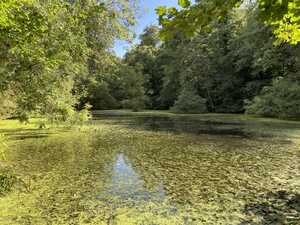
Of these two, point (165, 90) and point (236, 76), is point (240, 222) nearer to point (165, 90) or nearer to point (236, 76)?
point (236, 76)

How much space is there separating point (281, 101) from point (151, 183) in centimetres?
1960

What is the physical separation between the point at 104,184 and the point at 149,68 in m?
45.4

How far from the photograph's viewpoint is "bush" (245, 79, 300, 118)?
78.2ft

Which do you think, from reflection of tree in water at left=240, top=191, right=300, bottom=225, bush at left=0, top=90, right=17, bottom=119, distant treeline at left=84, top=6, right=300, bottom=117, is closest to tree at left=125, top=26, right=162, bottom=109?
distant treeline at left=84, top=6, right=300, bottom=117

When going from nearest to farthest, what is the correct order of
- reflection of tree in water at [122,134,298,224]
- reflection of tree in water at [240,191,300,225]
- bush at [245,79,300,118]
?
reflection of tree in water at [240,191,300,225]
reflection of tree in water at [122,134,298,224]
bush at [245,79,300,118]

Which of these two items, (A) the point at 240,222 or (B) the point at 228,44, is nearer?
(A) the point at 240,222

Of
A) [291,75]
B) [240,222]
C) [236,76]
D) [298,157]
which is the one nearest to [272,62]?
[291,75]

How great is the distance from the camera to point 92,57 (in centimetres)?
2056

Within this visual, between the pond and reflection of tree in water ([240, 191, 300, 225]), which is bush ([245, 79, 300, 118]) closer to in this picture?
the pond

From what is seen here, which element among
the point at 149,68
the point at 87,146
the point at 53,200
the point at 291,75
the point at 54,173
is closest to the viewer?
the point at 53,200

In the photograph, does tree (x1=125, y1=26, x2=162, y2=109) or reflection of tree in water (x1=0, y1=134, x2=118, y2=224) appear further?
tree (x1=125, y1=26, x2=162, y2=109)

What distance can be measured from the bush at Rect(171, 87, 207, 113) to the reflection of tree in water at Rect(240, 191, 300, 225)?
98.2 ft

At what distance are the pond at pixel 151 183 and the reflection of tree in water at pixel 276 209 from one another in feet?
0.05

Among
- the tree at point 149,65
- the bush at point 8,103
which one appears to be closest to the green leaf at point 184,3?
the bush at point 8,103
